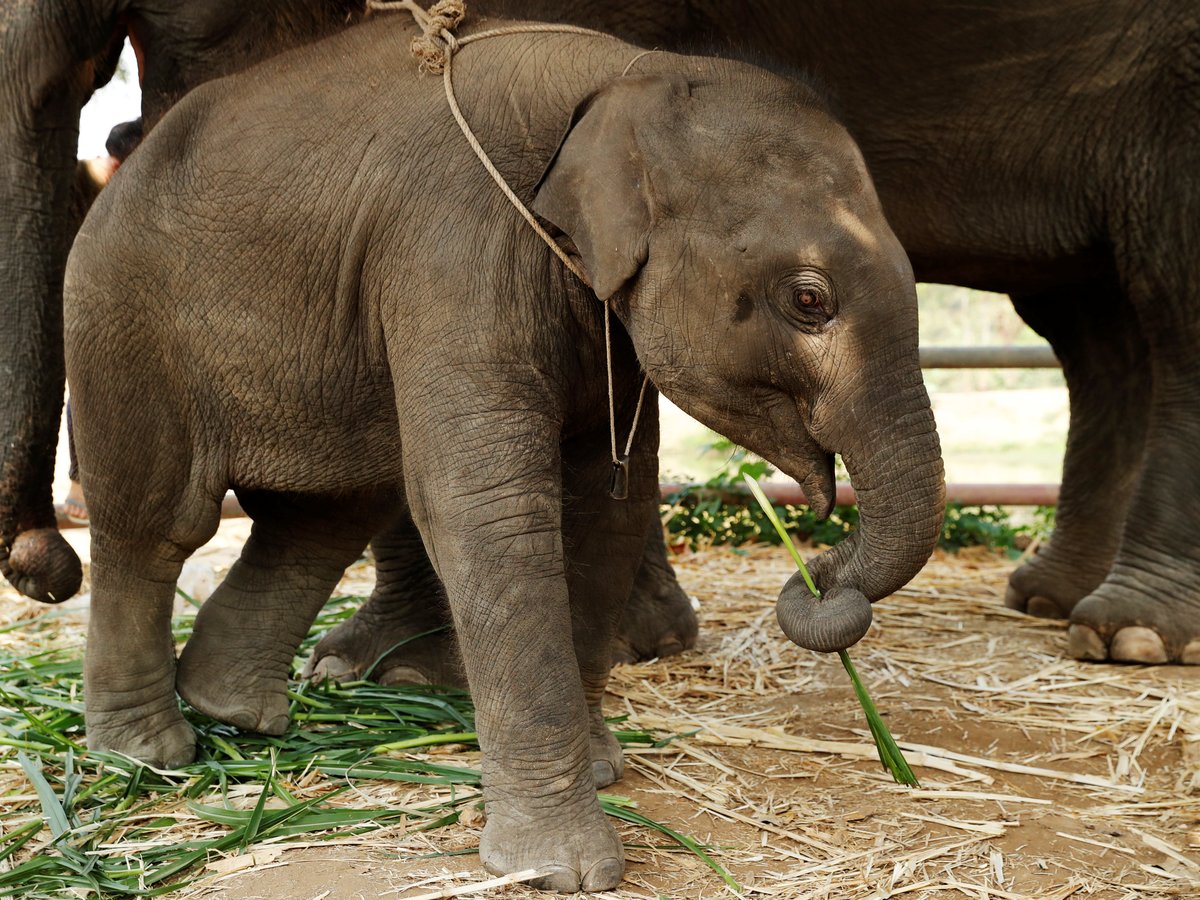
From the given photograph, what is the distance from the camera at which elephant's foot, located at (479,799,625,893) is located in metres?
2.65

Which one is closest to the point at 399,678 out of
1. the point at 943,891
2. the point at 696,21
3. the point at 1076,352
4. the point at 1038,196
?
the point at 943,891

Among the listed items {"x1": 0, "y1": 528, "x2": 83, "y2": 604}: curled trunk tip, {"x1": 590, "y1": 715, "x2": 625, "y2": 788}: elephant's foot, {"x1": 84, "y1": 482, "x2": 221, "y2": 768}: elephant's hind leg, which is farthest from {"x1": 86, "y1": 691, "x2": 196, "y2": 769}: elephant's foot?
{"x1": 590, "y1": 715, "x2": 625, "y2": 788}: elephant's foot

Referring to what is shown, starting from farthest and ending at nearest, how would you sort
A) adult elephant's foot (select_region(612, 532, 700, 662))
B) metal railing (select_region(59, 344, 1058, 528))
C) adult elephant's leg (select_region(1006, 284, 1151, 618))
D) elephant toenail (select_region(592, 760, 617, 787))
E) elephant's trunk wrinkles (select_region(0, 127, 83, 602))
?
metal railing (select_region(59, 344, 1058, 528)), adult elephant's leg (select_region(1006, 284, 1151, 618)), adult elephant's foot (select_region(612, 532, 700, 662)), elephant's trunk wrinkles (select_region(0, 127, 83, 602)), elephant toenail (select_region(592, 760, 617, 787))

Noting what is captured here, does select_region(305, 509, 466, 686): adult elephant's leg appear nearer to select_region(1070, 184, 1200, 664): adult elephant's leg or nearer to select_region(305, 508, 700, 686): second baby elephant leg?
select_region(305, 508, 700, 686): second baby elephant leg

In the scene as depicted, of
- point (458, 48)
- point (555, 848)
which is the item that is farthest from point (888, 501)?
point (458, 48)

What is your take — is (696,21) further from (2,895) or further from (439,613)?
(2,895)

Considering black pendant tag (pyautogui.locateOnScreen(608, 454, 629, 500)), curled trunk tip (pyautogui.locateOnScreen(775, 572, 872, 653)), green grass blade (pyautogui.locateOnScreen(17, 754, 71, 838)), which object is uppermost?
black pendant tag (pyautogui.locateOnScreen(608, 454, 629, 500))

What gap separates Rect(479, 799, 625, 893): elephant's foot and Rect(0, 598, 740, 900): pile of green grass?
21 cm

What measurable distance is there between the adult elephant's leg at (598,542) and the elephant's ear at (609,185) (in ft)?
1.92

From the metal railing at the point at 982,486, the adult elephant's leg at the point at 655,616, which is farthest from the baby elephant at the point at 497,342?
the metal railing at the point at 982,486

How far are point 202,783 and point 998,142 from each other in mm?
2636

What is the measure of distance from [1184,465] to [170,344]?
285 cm

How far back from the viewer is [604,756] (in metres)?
3.19

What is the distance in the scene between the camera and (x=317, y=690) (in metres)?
3.73
